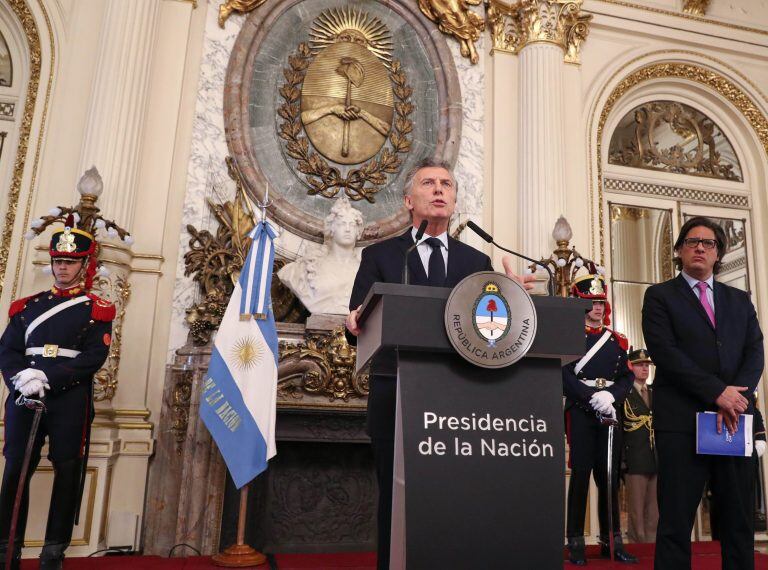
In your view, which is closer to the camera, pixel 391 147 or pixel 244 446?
pixel 244 446

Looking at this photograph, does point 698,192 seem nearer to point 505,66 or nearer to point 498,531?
point 505,66

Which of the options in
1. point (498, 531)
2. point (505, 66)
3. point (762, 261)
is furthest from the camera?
point (762, 261)

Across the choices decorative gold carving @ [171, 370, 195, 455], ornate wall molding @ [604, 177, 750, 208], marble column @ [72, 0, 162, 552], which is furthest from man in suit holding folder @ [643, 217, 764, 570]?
ornate wall molding @ [604, 177, 750, 208]

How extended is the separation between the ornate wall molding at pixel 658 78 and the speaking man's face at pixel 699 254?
3.59 metres

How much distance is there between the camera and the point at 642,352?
A: 5.84 m

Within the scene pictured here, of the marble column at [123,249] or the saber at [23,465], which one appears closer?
the saber at [23,465]

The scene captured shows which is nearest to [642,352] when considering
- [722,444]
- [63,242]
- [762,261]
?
[762,261]

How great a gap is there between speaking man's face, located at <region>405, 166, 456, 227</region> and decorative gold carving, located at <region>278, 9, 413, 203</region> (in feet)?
11.5

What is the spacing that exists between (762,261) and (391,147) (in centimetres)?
416

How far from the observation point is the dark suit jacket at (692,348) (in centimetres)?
269

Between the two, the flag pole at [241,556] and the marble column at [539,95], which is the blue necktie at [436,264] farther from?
the marble column at [539,95]

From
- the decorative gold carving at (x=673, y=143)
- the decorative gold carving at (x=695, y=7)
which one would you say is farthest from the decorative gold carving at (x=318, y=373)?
the decorative gold carving at (x=695, y=7)

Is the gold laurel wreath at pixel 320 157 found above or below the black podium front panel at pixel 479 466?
above

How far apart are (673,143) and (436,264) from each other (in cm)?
590
